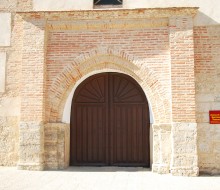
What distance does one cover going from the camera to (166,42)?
23.4ft

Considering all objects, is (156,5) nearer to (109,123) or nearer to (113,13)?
(113,13)

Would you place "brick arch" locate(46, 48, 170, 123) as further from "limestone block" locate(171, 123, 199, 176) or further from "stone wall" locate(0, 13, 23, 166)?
"stone wall" locate(0, 13, 23, 166)

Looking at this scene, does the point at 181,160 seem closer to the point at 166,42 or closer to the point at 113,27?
the point at 166,42

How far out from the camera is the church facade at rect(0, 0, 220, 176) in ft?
22.5

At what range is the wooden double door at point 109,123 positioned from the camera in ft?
25.9

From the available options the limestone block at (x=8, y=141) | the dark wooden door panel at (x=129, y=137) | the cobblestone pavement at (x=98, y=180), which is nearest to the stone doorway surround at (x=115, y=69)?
the cobblestone pavement at (x=98, y=180)

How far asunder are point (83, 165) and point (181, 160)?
267cm

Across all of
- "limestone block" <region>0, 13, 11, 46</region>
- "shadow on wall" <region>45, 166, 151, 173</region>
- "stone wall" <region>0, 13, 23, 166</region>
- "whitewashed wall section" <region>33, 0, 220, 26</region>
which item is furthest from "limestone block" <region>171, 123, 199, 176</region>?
"limestone block" <region>0, 13, 11, 46</region>

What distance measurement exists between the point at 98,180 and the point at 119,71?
9.24 feet

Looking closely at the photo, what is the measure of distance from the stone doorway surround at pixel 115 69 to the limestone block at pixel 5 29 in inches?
25.2

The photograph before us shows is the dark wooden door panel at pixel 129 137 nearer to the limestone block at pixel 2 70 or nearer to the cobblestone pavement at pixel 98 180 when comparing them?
the cobblestone pavement at pixel 98 180

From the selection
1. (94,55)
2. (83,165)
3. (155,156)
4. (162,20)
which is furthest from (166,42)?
(83,165)

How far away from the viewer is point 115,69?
741 cm

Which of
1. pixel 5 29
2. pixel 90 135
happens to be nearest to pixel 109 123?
pixel 90 135
